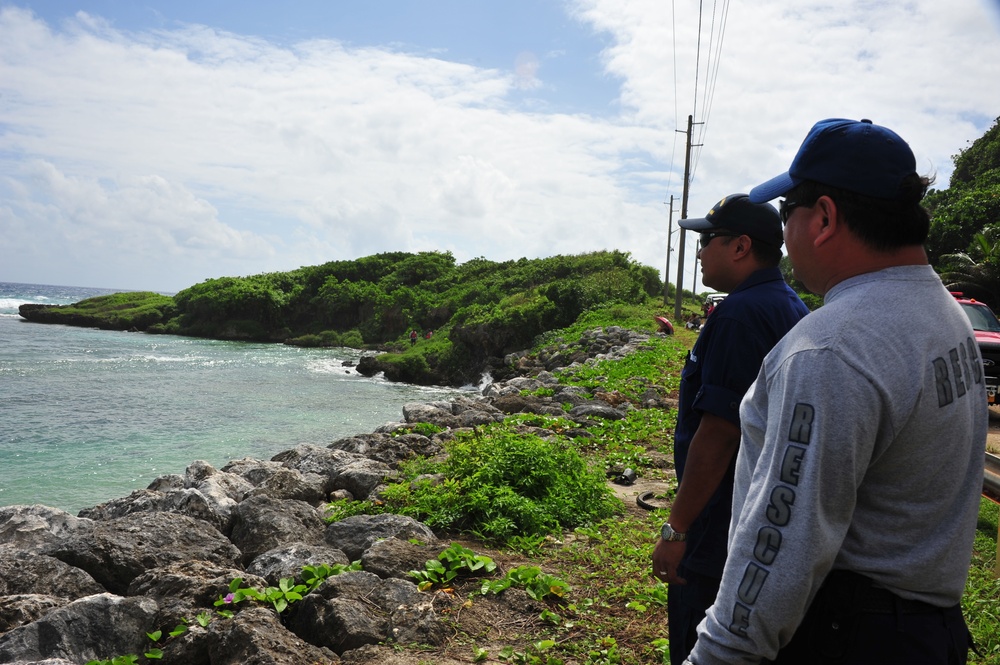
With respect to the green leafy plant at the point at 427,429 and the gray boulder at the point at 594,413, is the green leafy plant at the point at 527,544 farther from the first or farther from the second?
the gray boulder at the point at 594,413

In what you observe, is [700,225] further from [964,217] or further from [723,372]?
[964,217]

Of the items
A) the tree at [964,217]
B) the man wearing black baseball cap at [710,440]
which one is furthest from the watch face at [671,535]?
the tree at [964,217]

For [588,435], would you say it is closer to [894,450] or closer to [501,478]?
[501,478]

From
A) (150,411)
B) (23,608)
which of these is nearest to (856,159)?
(23,608)

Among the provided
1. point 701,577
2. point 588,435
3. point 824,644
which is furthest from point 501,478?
point 824,644

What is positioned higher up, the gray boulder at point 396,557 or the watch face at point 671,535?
the watch face at point 671,535

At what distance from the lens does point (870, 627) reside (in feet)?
5.14

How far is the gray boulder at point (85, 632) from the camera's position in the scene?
12.2 feet

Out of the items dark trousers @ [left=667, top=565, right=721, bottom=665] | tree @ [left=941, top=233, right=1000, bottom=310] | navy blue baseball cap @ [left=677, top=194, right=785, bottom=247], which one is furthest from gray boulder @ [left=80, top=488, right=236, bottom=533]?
tree @ [left=941, top=233, right=1000, bottom=310]

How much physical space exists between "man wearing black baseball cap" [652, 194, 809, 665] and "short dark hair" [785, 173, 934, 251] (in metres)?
0.90

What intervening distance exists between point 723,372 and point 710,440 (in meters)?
0.23

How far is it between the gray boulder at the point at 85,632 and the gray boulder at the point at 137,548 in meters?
1.01

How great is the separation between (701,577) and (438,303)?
132 feet

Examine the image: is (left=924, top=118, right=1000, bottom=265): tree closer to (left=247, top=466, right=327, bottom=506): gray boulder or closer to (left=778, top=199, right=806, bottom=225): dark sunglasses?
(left=247, top=466, right=327, bottom=506): gray boulder
